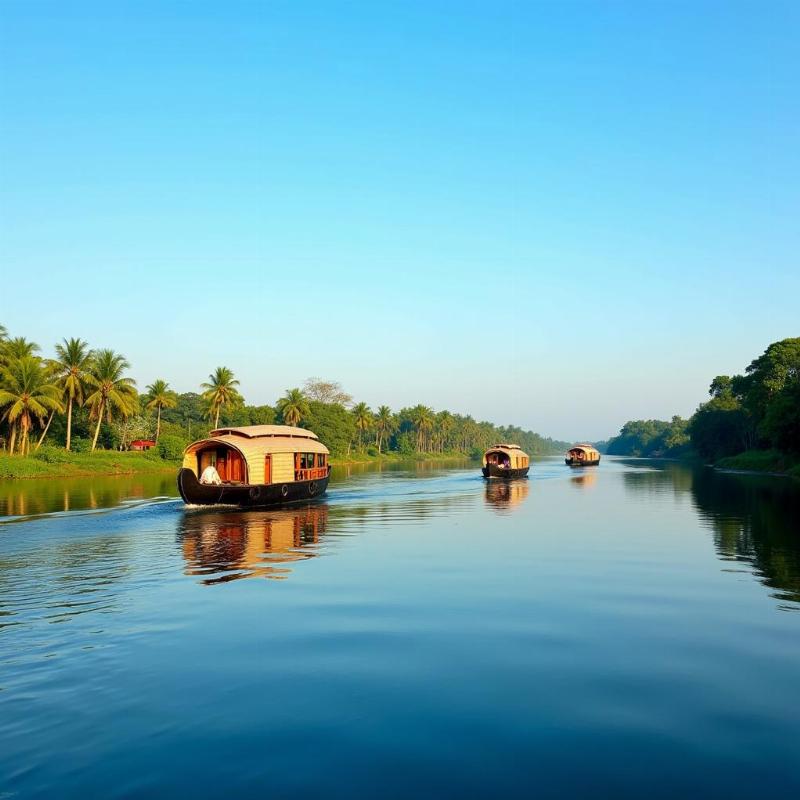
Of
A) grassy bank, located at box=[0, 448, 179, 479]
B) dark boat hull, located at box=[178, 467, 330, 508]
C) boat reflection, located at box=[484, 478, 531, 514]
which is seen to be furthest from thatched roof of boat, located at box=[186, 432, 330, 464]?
grassy bank, located at box=[0, 448, 179, 479]

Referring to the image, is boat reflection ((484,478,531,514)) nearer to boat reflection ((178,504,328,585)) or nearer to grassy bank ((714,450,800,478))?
boat reflection ((178,504,328,585))

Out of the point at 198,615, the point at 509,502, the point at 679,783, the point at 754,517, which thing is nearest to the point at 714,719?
the point at 679,783

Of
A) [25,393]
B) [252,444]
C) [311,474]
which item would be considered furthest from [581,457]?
[252,444]

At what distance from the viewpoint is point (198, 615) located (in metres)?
12.4

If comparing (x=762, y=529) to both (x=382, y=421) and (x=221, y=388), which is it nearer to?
(x=221, y=388)

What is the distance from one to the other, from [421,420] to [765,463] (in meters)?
98.7

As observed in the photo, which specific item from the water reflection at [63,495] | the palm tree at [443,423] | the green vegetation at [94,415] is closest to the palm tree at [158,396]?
the green vegetation at [94,415]

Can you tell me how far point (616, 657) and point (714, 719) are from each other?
2.38 m

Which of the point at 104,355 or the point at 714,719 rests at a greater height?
the point at 104,355

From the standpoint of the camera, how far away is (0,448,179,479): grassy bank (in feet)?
195

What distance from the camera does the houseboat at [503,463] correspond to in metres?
64.5

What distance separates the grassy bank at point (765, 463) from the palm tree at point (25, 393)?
7226 centimetres

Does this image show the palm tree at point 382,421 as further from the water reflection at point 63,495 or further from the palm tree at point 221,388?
the water reflection at point 63,495

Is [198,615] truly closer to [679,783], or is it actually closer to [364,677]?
[364,677]
